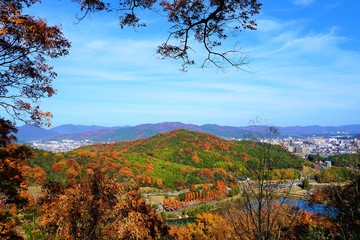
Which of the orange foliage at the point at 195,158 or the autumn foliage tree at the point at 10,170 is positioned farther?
the orange foliage at the point at 195,158

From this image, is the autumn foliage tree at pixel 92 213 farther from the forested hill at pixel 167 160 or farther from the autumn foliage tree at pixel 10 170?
the forested hill at pixel 167 160

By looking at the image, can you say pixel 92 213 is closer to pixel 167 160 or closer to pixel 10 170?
pixel 10 170

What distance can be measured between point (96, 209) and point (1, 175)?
117 inches

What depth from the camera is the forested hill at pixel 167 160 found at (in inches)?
2152

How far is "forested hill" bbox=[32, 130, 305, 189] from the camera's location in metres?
54.7

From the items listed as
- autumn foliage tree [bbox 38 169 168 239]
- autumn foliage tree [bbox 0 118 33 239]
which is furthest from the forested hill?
autumn foliage tree [bbox 0 118 33 239]

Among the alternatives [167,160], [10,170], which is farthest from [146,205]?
[167,160]

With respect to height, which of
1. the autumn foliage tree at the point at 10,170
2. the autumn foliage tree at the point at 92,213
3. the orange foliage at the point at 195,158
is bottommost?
the orange foliage at the point at 195,158

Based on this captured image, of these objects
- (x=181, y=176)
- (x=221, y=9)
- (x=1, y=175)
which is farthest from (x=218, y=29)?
(x=181, y=176)

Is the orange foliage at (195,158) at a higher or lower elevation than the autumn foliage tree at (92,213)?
lower

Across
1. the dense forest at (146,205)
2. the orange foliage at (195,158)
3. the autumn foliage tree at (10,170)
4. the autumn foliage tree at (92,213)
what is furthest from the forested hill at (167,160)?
the autumn foliage tree at (10,170)

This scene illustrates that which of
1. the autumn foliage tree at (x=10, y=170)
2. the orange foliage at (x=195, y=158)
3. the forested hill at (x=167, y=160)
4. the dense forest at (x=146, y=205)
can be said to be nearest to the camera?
the autumn foliage tree at (x=10, y=170)

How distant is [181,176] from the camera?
249ft

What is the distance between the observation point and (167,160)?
298 ft
